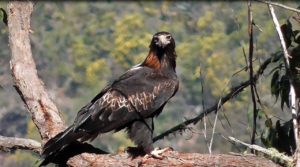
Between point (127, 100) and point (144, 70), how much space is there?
0.45 meters

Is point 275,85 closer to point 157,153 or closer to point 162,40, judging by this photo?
point 162,40

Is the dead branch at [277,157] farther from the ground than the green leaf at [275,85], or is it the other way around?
the green leaf at [275,85]

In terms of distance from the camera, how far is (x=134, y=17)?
72.9 metres

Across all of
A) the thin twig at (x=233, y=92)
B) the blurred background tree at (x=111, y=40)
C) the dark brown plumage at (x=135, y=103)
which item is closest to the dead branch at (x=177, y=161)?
the dark brown plumage at (x=135, y=103)

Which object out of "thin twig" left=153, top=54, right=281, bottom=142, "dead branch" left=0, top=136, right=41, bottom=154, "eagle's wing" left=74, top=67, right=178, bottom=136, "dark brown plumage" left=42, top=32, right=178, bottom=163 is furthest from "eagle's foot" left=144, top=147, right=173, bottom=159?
"dead branch" left=0, top=136, right=41, bottom=154

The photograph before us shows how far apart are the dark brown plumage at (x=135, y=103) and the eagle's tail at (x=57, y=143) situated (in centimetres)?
10

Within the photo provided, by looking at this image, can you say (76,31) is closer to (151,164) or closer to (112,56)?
(112,56)

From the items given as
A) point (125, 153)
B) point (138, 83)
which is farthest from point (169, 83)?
point (125, 153)

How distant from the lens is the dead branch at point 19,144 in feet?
20.0

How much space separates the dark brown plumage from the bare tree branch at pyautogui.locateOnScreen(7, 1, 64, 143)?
21 centimetres

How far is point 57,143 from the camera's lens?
5.88m

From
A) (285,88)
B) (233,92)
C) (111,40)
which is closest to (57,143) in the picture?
(233,92)

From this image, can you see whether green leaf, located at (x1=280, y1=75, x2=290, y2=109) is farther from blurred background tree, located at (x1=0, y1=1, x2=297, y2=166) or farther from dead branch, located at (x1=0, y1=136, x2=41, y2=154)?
blurred background tree, located at (x1=0, y1=1, x2=297, y2=166)

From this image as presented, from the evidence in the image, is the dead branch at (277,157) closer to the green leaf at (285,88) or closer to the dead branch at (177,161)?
the dead branch at (177,161)
